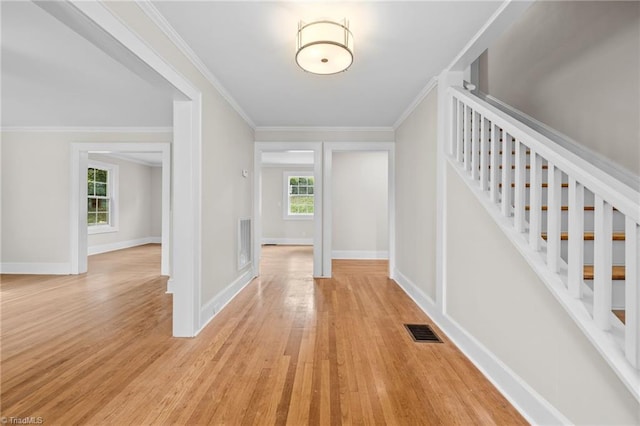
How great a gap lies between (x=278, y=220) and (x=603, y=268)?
26.6ft

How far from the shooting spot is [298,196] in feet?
29.1

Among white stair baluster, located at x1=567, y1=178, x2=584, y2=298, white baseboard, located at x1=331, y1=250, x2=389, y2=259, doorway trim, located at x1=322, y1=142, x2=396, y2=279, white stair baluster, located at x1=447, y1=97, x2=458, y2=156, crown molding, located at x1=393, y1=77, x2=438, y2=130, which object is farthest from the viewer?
white baseboard, located at x1=331, y1=250, x2=389, y2=259

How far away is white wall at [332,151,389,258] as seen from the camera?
613 cm

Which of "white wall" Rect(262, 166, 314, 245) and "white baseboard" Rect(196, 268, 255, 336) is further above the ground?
"white wall" Rect(262, 166, 314, 245)

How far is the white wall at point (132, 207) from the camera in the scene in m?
7.02

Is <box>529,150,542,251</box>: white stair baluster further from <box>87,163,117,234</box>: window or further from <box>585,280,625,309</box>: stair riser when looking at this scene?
<box>87,163,117,234</box>: window

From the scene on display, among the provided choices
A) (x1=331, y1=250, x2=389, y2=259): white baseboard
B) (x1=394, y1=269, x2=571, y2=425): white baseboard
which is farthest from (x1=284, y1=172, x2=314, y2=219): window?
(x1=394, y1=269, x2=571, y2=425): white baseboard

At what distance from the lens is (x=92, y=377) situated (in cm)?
179

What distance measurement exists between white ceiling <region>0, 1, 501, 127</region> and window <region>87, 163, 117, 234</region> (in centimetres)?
297

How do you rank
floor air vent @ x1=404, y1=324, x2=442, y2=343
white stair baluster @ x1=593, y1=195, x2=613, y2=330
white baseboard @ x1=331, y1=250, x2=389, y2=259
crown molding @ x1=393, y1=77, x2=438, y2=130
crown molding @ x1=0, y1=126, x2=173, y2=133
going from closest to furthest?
white stair baluster @ x1=593, y1=195, x2=613, y2=330 < floor air vent @ x1=404, y1=324, x2=442, y2=343 < crown molding @ x1=393, y1=77, x2=438, y2=130 < crown molding @ x1=0, y1=126, x2=173, y2=133 < white baseboard @ x1=331, y1=250, x2=389, y2=259

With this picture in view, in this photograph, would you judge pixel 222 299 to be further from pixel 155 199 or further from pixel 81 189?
pixel 155 199

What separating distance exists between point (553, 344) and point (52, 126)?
22.1 ft

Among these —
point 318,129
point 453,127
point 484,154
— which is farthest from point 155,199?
point 484,154

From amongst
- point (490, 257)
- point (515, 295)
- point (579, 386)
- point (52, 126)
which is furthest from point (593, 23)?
point (52, 126)
